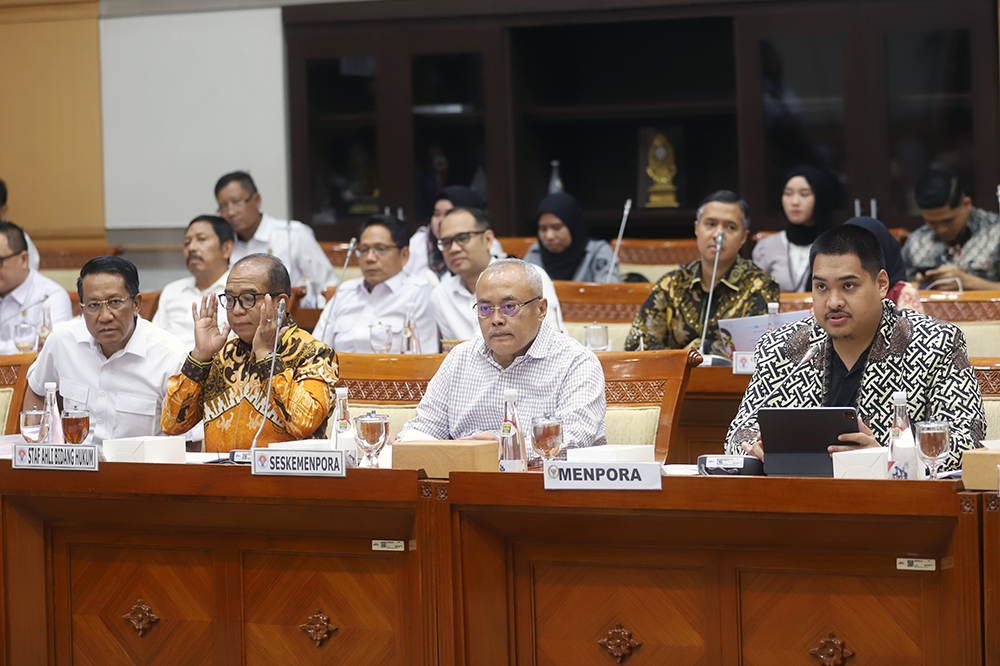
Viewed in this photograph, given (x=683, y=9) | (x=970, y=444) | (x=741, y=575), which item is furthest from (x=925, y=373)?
(x=683, y=9)

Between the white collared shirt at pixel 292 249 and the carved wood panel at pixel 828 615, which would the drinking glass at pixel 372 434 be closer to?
the carved wood panel at pixel 828 615

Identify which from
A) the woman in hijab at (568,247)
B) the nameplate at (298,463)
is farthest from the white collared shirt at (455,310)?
the nameplate at (298,463)

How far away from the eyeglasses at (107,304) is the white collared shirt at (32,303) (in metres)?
1.38

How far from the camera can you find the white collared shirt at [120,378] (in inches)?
116

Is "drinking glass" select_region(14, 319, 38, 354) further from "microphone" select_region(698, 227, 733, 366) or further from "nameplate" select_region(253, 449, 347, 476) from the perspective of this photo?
"microphone" select_region(698, 227, 733, 366)

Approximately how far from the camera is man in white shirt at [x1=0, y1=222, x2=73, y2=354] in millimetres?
4293

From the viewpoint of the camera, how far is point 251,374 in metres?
2.70

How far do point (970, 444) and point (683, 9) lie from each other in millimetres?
4006

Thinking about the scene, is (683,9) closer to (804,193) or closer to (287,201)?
(804,193)

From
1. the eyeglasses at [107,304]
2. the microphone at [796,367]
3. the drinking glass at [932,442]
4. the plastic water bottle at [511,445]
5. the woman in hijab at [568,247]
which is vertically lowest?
the drinking glass at [932,442]

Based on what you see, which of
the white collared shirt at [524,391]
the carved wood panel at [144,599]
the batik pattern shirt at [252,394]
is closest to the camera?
the carved wood panel at [144,599]

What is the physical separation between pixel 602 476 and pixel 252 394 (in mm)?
1124

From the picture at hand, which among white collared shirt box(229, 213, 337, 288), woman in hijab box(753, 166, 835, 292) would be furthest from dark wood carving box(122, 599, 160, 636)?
woman in hijab box(753, 166, 835, 292)

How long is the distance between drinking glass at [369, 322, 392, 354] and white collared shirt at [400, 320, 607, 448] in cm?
98
